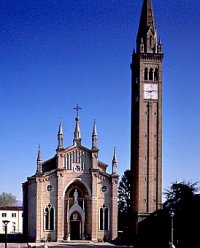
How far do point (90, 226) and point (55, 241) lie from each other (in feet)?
15.2

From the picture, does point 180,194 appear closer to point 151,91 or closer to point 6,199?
point 151,91

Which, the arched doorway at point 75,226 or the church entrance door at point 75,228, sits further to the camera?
the church entrance door at point 75,228

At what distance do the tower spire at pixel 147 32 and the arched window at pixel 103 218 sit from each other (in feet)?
66.7

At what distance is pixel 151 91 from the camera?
2516 inches

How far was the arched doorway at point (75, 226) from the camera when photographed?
6456 centimetres

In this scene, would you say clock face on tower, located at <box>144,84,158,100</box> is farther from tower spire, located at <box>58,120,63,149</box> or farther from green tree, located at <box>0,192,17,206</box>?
green tree, located at <box>0,192,17,206</box>

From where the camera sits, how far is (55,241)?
62594mm

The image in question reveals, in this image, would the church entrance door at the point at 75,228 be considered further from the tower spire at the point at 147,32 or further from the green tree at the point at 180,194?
the tower spire at the point at 147,32

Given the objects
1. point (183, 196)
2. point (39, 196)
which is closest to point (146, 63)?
point (183, 196)

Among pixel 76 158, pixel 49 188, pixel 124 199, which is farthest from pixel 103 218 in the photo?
pixel 124 199

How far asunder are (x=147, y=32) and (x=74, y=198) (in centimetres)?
Result: 2276

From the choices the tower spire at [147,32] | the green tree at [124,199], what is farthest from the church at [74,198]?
the green tree at [124,199]

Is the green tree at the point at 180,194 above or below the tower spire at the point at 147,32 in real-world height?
below

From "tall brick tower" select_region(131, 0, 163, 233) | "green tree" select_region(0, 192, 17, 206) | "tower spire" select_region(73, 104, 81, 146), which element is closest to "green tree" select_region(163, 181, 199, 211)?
"tall brick tower" select_region(131, 0, 163, 233)
